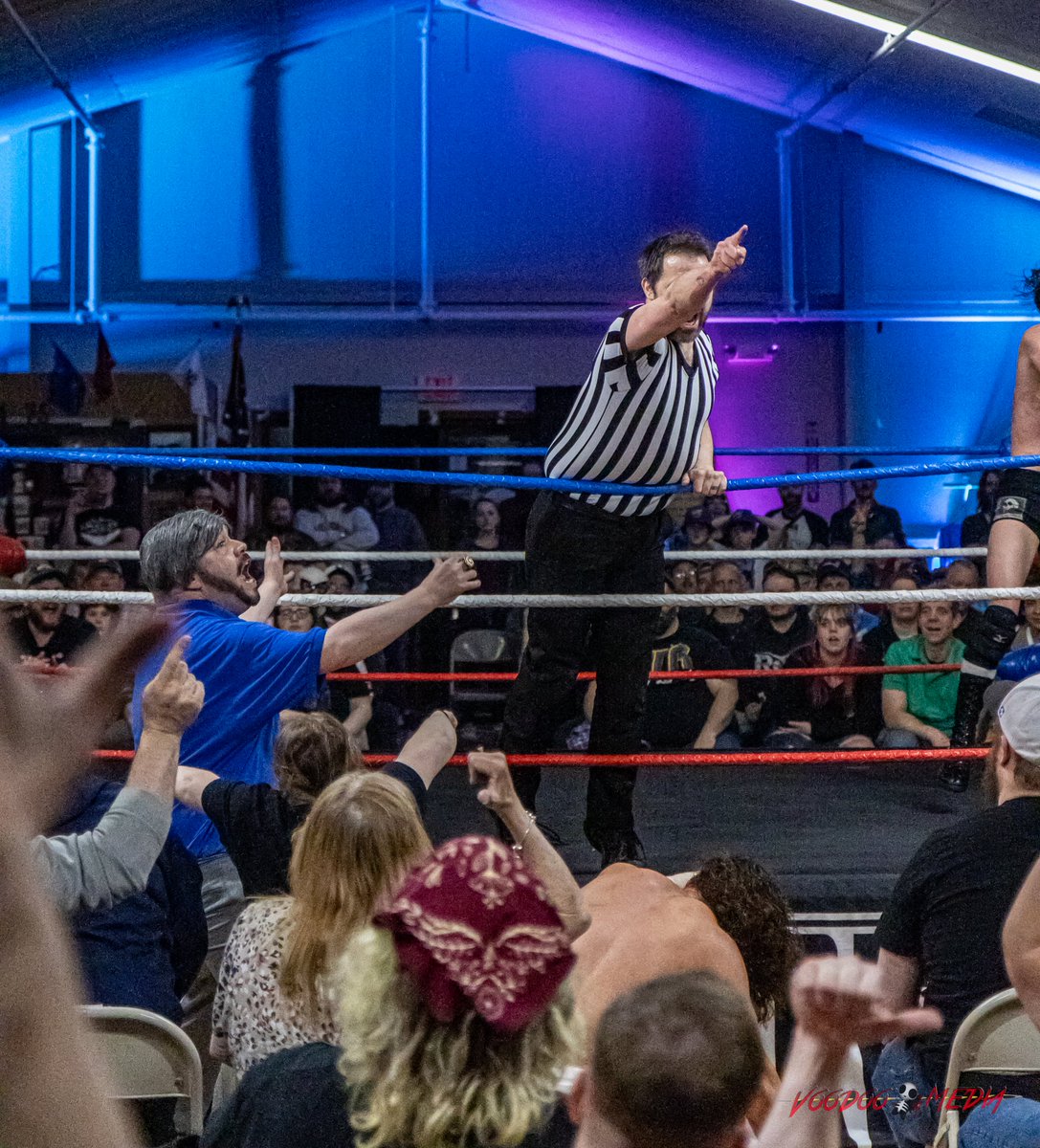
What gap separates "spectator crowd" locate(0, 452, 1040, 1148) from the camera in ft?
2.34

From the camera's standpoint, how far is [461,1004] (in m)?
0.95

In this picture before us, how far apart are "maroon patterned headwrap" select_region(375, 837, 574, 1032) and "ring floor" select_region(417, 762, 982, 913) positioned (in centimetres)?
183

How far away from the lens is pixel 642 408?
2.59 metres

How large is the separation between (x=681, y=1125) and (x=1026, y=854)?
41.5 inches

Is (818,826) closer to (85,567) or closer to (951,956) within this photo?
(951,956)

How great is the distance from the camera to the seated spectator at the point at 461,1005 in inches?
36.9

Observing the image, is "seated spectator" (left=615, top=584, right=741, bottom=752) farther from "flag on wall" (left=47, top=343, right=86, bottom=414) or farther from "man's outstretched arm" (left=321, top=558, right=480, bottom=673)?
"flag on wall" (left=47, top=343, right=86, bottom=414)

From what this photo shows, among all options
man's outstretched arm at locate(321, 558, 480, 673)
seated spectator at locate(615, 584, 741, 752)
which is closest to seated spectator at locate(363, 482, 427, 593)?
seated spectator at locate(615, 584, 741, 752)

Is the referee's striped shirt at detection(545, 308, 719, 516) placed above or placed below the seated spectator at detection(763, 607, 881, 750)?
above

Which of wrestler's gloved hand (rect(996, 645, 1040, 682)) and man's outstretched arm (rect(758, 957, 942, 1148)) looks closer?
man's outstretched arm (rect(758, 957, 942, 1148))

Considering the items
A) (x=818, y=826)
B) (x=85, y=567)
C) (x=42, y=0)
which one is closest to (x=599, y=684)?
(x=818, y=826)

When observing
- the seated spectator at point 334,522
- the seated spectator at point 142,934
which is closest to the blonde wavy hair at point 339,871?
the seated spectator at point 142,934

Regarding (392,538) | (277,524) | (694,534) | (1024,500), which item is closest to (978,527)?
(694,534)

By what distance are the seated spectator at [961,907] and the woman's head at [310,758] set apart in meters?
0.96
